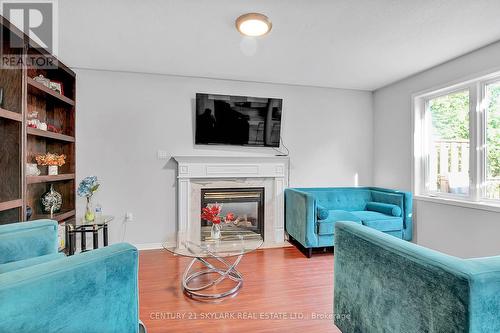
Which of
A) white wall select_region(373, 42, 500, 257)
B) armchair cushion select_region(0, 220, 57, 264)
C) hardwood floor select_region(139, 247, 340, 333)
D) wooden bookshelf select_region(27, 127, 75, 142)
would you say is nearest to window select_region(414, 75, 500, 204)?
white wall select_region(373, 42, 500, 257)

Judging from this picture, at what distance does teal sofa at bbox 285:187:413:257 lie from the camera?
3.37 metres

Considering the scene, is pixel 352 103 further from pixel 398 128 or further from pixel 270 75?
pixel 270 75

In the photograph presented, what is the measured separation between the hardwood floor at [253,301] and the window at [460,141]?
1.84m

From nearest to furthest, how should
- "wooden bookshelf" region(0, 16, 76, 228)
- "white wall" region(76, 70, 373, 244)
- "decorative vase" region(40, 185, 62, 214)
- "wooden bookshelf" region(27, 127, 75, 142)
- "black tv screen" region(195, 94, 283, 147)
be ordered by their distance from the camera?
"wooden bookshelf" region(0, 16, 76, 228) → "wooden bookshelf" region(27, 127, 75, 142) → "decorative vase" region(40, 185, 62, 214) → "white wall" region(76, 70, 373, 244) → "black tv screen" region(195, 94, 283, 147)

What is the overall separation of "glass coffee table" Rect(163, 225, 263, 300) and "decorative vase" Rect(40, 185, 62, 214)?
1656 mm

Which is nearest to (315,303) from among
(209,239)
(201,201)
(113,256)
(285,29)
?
(209,239)

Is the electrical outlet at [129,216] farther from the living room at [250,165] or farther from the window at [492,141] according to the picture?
the window at [492,141]

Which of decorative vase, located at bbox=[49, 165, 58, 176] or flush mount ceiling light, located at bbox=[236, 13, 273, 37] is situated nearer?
flush mount ceiling light, located at bbox=[236, 13, 273, 37]

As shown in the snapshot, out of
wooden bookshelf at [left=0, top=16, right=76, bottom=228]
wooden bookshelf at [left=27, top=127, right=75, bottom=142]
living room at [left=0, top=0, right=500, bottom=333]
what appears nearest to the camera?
living room at [left=0, top=0, right=500, bottom=333]

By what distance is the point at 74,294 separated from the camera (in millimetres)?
1146

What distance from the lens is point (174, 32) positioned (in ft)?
8.21

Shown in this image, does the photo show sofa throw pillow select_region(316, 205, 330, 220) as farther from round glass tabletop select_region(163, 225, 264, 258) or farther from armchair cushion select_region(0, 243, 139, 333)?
armchair cushion select_region(0, 243, 139, 333)

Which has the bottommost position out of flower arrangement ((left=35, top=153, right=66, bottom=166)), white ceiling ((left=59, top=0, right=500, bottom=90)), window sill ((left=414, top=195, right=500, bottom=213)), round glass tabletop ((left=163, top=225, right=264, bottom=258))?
round glass tabletop ((left=163, top=225, right=264, bottom=258))

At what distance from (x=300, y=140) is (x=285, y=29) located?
2023mm
